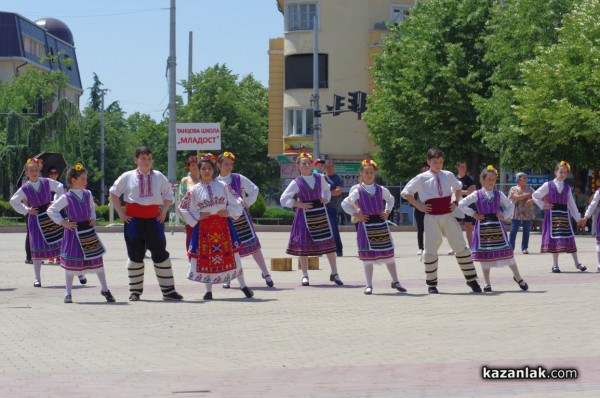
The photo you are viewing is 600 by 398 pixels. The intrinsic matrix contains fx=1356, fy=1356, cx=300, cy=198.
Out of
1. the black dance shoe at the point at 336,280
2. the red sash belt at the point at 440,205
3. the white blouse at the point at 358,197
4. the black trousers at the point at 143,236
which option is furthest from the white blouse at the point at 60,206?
the red sash belt at the point at 440,205

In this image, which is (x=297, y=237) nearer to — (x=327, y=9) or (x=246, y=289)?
(x=246, y=289)

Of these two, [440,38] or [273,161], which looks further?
[273,161]

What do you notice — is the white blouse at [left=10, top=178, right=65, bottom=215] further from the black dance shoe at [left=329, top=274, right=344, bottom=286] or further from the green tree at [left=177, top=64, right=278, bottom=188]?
the green tree at [left=177, top=64, right=278, bottom=188]

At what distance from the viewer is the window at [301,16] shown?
235 ft

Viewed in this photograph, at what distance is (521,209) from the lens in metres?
28.7

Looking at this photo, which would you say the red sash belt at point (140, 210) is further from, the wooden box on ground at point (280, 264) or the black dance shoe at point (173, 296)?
the wooden box on ground at point (280, 264)

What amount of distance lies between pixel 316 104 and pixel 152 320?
43.9m

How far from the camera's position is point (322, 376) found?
369 inches

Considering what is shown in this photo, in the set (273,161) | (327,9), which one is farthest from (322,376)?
(273,161)

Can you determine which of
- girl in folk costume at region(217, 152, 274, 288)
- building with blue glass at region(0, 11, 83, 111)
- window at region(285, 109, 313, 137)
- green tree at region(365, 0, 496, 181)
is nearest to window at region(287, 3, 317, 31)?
window at region(285, 109, 313, 137)

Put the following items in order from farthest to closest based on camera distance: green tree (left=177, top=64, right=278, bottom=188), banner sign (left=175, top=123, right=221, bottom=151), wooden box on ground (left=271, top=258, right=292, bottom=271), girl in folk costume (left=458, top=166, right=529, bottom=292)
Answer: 1. green tree (left=177, top=64, right=278, bottom=188)
2. banner sign (left=175, top=123, right=221, bottom=151)
3. wooden box on ground (left=271, top=258, right=292, bottom=271)
4. girl in folk costume (left=458, top=166, right=529, bottom=292)

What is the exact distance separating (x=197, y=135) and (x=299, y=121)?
22.1 metres

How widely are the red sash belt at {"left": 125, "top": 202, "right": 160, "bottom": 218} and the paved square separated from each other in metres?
1.01

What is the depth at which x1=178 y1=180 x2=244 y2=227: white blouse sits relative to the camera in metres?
16.1
